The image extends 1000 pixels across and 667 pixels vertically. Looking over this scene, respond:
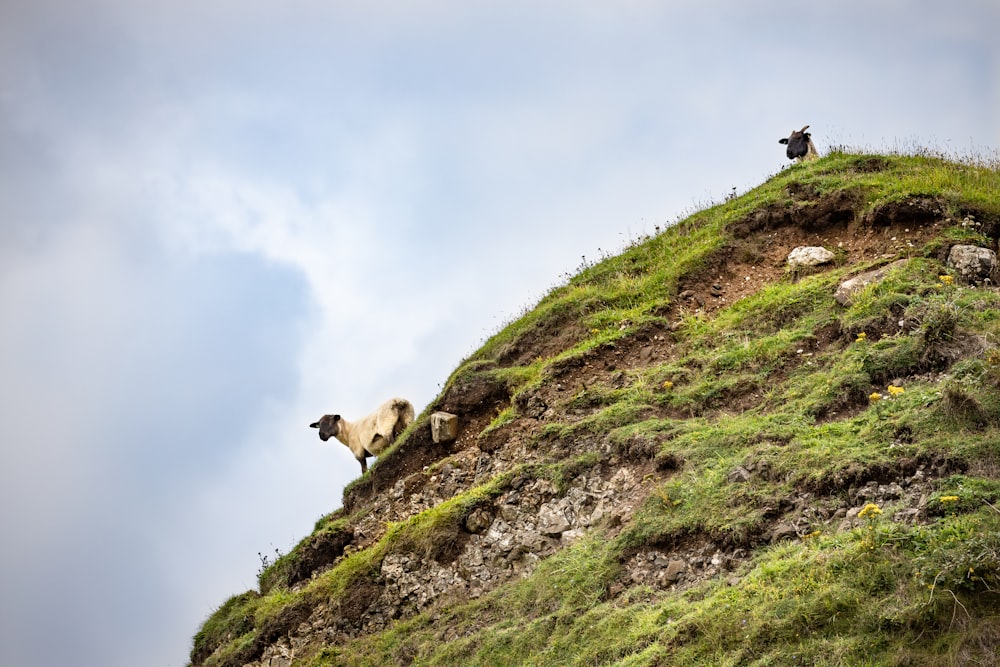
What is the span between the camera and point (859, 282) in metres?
15.6

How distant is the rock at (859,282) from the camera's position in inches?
603

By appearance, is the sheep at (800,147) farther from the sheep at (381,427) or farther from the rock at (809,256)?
the sheep at (381,427)

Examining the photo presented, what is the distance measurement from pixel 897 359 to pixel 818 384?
114 cm

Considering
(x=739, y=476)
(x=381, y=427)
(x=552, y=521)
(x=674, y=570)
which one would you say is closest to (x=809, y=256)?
(x=739, y=476)

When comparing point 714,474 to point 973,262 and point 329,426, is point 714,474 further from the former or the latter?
point 329,426

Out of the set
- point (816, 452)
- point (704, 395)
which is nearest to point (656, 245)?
point (704, 395)

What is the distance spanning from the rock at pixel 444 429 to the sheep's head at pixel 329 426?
660 cm

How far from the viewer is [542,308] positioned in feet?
67.9

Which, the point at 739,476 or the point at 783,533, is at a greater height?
the point at 739,476

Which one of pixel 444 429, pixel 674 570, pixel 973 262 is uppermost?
pixel 444 429

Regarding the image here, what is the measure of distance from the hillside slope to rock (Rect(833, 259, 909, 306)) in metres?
0.19

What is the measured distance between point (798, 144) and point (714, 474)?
48.9 ft

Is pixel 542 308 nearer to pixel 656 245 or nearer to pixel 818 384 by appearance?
pixel 656 245

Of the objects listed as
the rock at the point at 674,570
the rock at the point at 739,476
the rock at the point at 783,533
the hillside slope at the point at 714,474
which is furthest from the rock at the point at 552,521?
the rock at the point at 783,533
